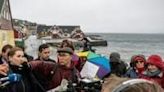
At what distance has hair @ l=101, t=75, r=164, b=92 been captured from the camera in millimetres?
2055

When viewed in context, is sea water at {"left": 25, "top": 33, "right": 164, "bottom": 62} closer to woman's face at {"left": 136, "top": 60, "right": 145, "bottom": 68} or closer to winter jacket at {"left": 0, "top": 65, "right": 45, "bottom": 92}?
woman's face at {"left": 136, "top": 60, "right": 145, "bottom": 68}

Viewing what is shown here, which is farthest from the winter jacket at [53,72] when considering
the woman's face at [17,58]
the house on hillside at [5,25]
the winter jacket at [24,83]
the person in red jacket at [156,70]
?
the house on hillside at [5,25]

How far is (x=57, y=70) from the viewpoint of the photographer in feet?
18.0

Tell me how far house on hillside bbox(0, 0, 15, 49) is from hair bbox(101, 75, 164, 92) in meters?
5.88

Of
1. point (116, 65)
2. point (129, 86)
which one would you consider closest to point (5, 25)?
point (116, 65)

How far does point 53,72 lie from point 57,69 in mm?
51

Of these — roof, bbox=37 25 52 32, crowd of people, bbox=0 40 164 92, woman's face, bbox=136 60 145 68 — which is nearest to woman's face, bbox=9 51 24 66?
crowd of people, bbox=0 40 164 92

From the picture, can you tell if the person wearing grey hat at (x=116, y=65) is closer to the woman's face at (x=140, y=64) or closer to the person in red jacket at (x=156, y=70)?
the woman's face at (x=140, y=64)

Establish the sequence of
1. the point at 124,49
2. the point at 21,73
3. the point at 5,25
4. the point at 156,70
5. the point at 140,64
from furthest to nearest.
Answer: the point at 124,49 → the point at 5,25 → the point at 140,64 → the point at 156,70 → the point at 21,73

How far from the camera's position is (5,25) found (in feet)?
28.4

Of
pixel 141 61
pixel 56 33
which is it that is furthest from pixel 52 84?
pixel 56 33

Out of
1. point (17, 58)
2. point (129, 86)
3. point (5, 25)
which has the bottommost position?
point (5, 25)

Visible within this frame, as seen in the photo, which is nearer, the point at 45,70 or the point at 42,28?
the point at 45,70

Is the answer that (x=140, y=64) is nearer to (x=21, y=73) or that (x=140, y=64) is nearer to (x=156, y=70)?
(x=156, y=70)
